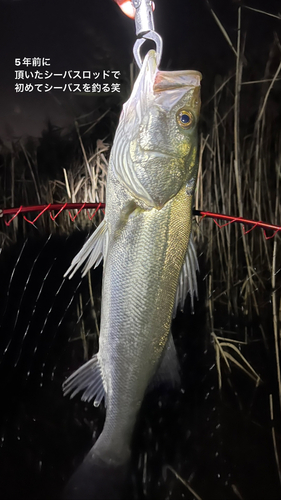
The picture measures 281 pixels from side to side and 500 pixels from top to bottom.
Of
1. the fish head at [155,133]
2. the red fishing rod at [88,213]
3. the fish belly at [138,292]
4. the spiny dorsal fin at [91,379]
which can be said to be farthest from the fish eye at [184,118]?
the spiny dorsal fin at [91,379]

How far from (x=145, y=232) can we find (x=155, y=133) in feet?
0.90

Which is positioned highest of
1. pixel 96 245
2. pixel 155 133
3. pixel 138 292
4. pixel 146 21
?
pixel 146 21

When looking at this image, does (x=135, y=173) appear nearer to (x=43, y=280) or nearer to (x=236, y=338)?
(x=43, y=280)

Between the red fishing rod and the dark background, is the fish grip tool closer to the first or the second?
the dark background

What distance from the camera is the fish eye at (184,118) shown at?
0.88 metres

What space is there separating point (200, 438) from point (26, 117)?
1326 millimetres

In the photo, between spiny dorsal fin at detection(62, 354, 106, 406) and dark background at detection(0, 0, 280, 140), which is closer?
spiny dorsal fin at detection(62, 354, 106, 406)

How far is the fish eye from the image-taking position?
877mm

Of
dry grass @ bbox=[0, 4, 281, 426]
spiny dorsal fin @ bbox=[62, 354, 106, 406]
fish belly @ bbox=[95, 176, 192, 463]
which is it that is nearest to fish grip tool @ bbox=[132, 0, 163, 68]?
dry grass @ bbox=[0, 4, 281, 426]

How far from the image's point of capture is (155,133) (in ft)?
2.83

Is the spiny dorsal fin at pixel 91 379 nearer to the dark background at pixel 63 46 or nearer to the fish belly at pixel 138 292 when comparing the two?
the fish belly at pixel 138 292

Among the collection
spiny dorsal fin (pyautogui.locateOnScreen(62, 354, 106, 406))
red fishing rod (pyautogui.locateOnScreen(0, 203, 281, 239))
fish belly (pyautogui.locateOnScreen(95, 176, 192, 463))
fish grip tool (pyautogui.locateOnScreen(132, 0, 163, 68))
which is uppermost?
fish grip tool (pyautogui.locateOnScreen(132, 0, 163, 68))

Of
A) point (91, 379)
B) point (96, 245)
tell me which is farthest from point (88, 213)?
point (91, 379)

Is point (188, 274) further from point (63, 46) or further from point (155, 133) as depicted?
point (63, 46)
